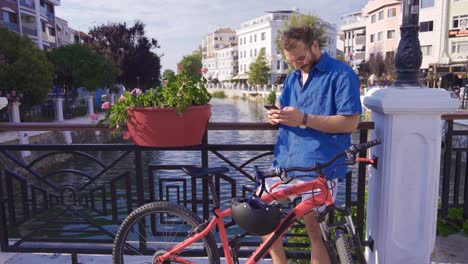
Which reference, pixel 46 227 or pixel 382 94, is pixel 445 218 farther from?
pixel 46 227

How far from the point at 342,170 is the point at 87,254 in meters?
2.08

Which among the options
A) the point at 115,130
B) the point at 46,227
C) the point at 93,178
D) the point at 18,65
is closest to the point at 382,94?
the point at 115,130

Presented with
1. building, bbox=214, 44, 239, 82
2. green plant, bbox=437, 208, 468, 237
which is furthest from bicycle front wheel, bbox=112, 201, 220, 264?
building, bbox=214, 44, 239, 82

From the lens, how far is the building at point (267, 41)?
2584 inches

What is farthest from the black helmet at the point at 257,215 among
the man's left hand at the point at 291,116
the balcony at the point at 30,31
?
the balcony at the point at 30,31

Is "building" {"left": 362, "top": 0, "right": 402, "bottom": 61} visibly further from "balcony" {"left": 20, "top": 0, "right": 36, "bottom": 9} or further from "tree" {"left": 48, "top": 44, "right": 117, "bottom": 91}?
"balcony" {"left": 20, "top": 0, "right": 36, "bottom": 9}

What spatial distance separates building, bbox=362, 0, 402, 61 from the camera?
4150cm

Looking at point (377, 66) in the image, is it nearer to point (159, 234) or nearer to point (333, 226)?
point (159, 234)

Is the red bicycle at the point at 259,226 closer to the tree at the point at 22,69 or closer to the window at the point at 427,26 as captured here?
the tree at the point at 22,69

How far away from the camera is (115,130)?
2.54m

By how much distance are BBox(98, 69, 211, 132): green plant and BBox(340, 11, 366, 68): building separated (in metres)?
49.1

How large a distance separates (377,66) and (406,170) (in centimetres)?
4143

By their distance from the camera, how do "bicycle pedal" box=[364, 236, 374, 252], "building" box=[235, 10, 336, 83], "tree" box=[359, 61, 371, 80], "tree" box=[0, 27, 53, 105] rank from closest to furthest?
"bicycle pedal" box=[364, 236, 374, 252] → "tree" box=[0, 27, 53, 105] → "tree" box=[359, 61, 371, 80] → "building" box=[235, 10, 336, 83]

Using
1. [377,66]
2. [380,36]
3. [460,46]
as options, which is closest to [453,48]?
[460,46]
